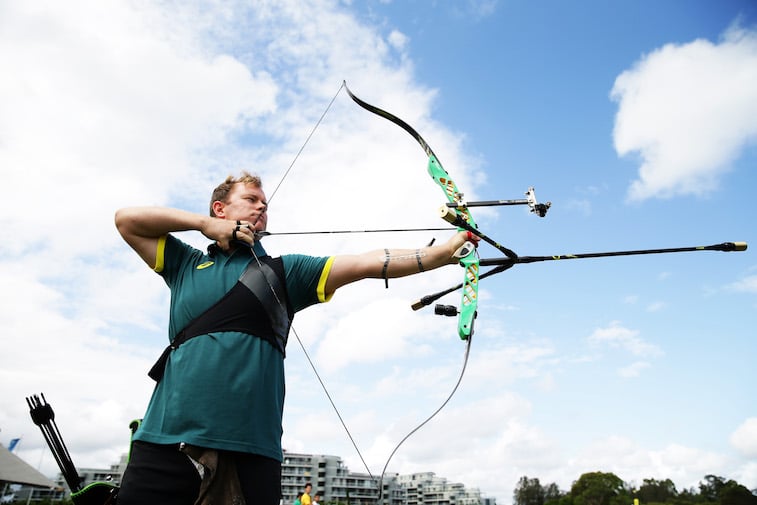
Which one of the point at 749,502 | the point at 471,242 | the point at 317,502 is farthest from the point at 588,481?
the point at 471,242

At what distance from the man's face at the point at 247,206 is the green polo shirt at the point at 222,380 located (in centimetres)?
32

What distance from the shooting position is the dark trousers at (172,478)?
1.87 metres

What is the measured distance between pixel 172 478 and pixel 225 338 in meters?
0.54

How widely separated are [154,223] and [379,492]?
5.24 ft

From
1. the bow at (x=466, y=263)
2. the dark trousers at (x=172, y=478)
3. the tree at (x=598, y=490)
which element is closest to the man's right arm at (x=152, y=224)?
the dark trousers at (x=172, y=478)

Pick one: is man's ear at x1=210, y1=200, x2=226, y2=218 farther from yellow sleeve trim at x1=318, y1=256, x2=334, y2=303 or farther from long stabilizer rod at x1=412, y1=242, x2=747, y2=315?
long stabilizer rod at x1=412, y1=242, x2=747, y2=315

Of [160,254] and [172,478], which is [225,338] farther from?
[160,254]

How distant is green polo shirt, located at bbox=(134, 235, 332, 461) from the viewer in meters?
1.92

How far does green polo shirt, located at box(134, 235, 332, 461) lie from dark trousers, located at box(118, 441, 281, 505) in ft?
0.16

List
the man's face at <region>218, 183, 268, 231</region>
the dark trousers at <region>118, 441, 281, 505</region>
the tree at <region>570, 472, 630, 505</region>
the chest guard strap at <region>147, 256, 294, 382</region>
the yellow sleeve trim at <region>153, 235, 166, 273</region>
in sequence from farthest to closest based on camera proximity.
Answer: the tree at <region>570, 472, 630, 505</region> → the man's face at <region>218, 183, 268, 231</region> → the yellow sleeve trim at <region>153, 235, 166, 273</region> → the chest guard strap at <region>147, 256, 294, 382</region> → the dark trousers at <region>118, 441, 281, 505</region>

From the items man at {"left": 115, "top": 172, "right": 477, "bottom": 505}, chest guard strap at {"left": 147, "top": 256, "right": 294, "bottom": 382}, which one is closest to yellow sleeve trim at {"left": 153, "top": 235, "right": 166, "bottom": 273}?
man at {"left": 115, "top": 172, "right": 477, "bottom": 505}

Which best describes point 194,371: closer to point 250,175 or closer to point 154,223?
point 154,223

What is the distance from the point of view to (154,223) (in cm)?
241

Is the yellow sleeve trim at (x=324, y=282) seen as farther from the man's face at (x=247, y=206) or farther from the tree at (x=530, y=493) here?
the tree at (x=530, y=493)
